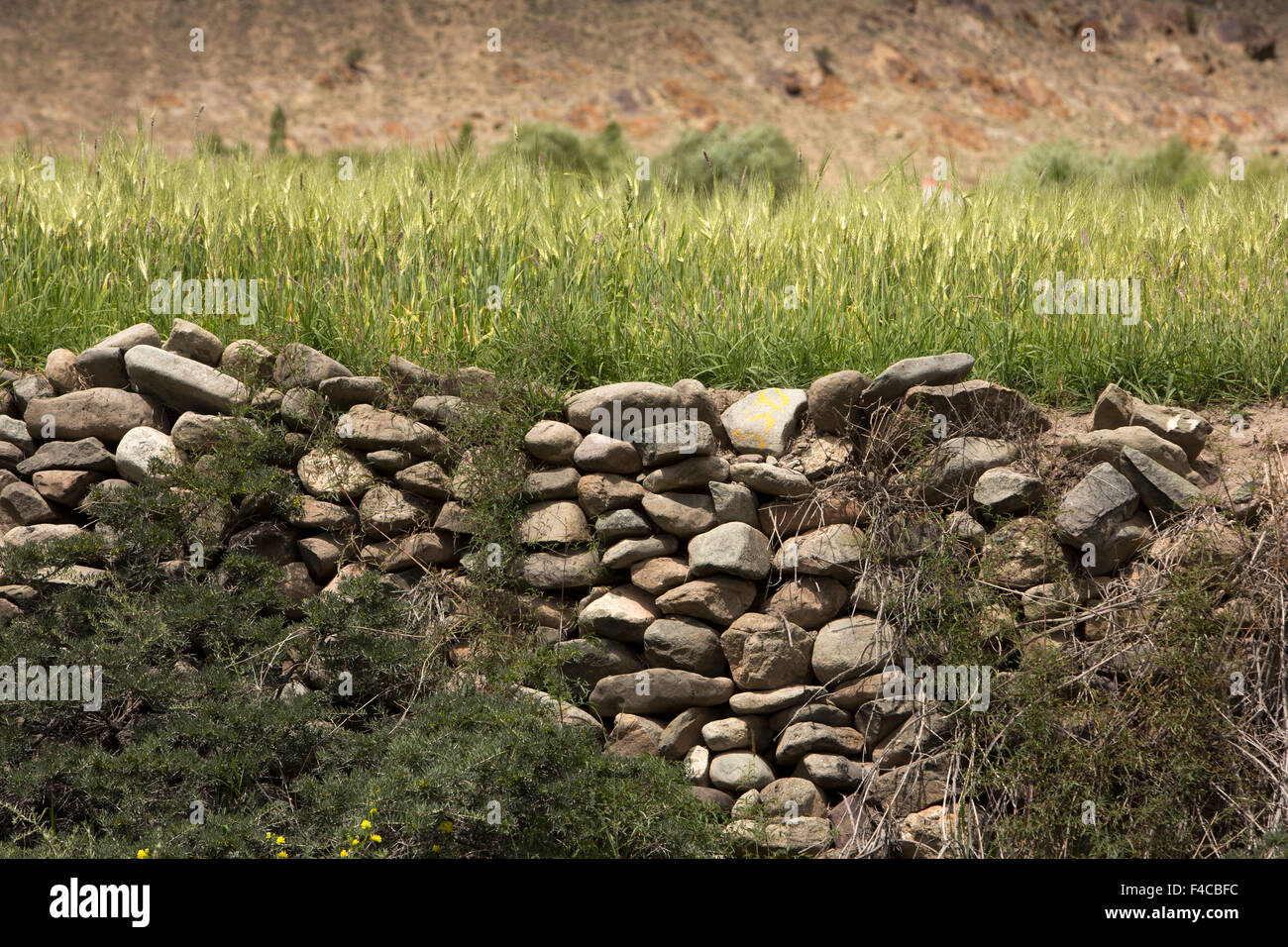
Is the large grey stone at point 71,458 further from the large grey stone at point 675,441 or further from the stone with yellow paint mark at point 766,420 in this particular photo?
the stone with yellow paint mark at point 766,420

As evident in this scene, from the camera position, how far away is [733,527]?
3602 mm

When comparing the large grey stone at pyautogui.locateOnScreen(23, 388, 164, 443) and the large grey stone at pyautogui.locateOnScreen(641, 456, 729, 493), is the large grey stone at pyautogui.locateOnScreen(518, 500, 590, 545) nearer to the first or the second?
the large grey stone at pyautogui.locateOnScreen(641, 456, 729, 493)

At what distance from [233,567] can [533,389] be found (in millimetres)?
1289

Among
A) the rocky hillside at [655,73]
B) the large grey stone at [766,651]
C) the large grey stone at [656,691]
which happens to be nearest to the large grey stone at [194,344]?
the large grey stone at [656,691]

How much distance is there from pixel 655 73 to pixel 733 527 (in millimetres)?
17535

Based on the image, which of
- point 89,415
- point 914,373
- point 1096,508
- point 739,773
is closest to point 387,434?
point 89,415

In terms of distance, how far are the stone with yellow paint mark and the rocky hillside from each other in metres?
13.9

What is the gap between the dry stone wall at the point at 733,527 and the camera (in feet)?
11.4

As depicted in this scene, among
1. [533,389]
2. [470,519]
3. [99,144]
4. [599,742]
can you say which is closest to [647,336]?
[533,389]

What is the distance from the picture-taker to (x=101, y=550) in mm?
3600

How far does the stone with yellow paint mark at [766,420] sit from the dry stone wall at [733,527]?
0.01 metres

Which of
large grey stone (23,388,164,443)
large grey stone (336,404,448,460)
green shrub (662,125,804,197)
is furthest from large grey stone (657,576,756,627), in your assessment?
green shrub (662,125,804,197)

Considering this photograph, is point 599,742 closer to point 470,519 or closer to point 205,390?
point 470,519

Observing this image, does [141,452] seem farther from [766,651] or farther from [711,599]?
[766,651]
